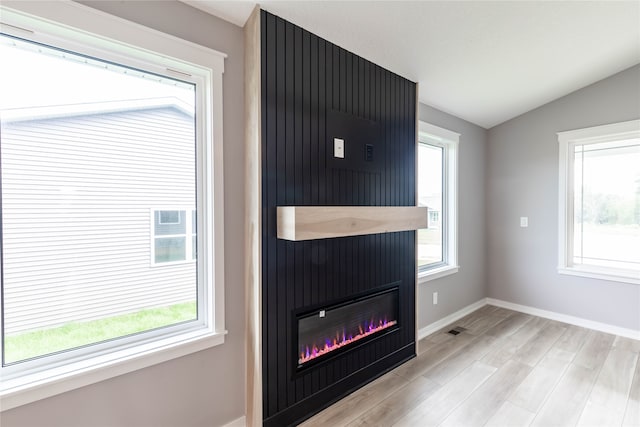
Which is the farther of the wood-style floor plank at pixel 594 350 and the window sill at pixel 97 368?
the wood-style floor plank at pixel 594 350

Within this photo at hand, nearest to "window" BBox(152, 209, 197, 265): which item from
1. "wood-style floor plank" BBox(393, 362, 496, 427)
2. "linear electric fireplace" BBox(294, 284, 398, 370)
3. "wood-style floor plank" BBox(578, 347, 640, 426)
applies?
"linear electric fireplace" BBox(294, 284, 398, 370)

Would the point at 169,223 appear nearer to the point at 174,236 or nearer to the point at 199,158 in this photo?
the point at 174,236

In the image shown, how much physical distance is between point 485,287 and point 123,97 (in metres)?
4.50

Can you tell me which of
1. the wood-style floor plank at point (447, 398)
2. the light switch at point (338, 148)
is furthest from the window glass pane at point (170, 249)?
the wood-style floor plank at point (447, 398)

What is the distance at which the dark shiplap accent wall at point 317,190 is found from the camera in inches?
69.2

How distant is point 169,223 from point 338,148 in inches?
46.0

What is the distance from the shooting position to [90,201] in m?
1.43

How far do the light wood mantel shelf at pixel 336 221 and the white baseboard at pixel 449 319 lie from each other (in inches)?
53.8

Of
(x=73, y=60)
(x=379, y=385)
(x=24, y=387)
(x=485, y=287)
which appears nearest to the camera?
(x=24, y=387)

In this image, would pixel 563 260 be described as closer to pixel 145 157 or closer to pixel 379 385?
pixel 379 385

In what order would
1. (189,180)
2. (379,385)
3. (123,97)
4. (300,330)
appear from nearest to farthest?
(123,97) → (189,180) → (300,330) → (379,385)

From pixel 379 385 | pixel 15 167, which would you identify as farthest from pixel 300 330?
pixel 15 167

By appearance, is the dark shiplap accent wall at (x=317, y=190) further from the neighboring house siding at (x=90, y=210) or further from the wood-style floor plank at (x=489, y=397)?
the wood-style floor plank at (x=489, y=397)

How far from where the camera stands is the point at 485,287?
13.6ft
